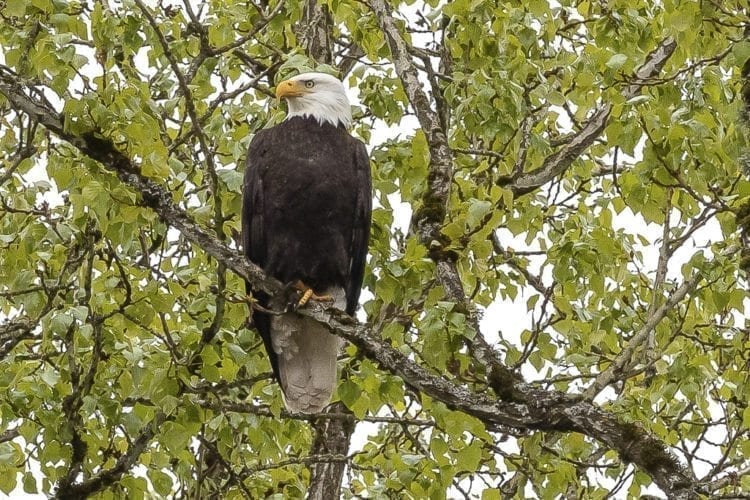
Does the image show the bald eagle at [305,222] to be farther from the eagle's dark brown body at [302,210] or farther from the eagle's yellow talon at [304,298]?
the eagle's yellow talon at [304,298]

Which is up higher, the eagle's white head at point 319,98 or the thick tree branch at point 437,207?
the eagle's white head at point 319,98

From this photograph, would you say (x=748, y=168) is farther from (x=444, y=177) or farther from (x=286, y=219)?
(x=286, y=219)

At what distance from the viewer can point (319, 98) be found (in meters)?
5.20

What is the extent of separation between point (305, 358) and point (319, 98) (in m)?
1.19

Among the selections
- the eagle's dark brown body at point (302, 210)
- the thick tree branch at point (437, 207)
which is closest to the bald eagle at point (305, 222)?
the eagle's dark brown body at point (302, 210)

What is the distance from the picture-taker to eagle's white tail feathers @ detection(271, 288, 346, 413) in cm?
509

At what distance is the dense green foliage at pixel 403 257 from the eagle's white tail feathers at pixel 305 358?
206 mm

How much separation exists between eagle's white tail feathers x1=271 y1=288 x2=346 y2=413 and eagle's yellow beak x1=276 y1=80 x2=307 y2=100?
90 cm

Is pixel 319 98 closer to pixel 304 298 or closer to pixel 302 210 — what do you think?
pixel 302 210

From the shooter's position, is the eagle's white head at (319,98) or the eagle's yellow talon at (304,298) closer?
the eagle's yellow talon at (304,298)

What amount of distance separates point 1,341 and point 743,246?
3011mm

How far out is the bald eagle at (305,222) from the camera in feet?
16.3

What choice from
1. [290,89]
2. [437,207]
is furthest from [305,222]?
[437,207]

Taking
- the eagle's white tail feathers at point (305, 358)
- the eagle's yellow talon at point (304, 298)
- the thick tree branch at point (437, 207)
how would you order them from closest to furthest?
1. the thick tree branch at point (437, 207)
2. the eagle's yellow talon at point (304, 298)
3. the eagle's white tail feathers at point (305, 358)
